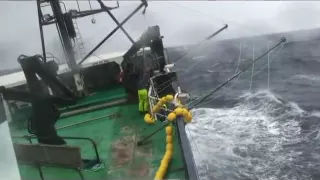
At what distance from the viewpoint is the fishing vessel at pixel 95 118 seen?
7.74m

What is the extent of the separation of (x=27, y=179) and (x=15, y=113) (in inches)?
274

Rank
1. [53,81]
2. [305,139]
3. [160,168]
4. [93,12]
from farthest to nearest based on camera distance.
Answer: [93,12] < [305,139] < [53,81] < [160,168]

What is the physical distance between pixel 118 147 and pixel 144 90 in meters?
2.73

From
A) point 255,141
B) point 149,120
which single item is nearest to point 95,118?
point 149,120

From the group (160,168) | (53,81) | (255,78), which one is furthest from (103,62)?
(255,78)

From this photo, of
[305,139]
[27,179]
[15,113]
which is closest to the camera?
[27,179]

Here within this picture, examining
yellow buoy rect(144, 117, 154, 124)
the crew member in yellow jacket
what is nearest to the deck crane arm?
the crew member in yellow jacket

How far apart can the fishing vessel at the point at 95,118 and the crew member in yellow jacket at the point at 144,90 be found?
0.18 m

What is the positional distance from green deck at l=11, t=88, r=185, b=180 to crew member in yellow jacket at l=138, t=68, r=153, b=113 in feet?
1.29

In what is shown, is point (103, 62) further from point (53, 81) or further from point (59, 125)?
point (53, 81)

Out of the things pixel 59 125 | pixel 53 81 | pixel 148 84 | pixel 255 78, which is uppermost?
pixel 53 81

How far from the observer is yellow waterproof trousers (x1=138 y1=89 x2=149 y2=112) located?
1210cm

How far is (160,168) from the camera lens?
321 inches

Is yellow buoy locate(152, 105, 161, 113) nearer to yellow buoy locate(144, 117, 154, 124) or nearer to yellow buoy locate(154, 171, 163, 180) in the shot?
yellow buoy locate(144, 117, 154, 124)
